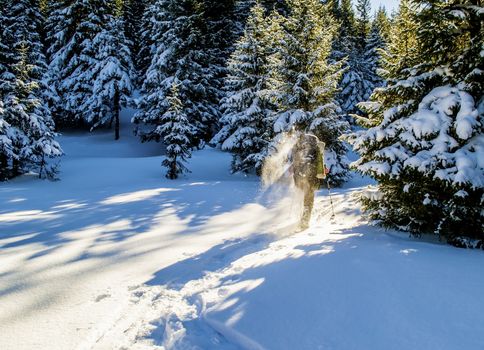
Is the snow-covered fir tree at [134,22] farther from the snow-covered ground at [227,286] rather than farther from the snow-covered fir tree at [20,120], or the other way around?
the snow-covered ground at [227,286]

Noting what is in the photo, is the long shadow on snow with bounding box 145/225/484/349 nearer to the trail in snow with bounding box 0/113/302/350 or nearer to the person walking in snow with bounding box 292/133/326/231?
the trail in snow with bounding box 0/113/302/350

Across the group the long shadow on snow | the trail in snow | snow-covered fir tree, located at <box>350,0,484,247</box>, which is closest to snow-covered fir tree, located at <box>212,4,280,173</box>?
the trail in snow

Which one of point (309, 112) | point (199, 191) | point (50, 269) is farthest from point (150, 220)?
point (309, 112)

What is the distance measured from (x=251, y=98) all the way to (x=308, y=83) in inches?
180

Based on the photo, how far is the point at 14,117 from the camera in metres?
18.8

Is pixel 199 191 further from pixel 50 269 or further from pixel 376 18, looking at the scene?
pixel 376 18

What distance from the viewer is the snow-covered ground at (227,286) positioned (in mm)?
3545

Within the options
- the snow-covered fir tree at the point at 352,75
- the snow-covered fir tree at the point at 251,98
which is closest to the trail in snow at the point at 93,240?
the snow-covered fir tree at the point at 251,98

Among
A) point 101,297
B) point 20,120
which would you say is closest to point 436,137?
point 101,297

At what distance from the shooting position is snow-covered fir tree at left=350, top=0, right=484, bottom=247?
6113 mm

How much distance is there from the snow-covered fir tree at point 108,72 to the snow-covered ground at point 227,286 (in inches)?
910

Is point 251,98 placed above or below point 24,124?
above

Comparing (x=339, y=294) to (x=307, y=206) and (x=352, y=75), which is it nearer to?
(x=307, y=206)

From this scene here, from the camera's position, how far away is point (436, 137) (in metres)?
6.54
